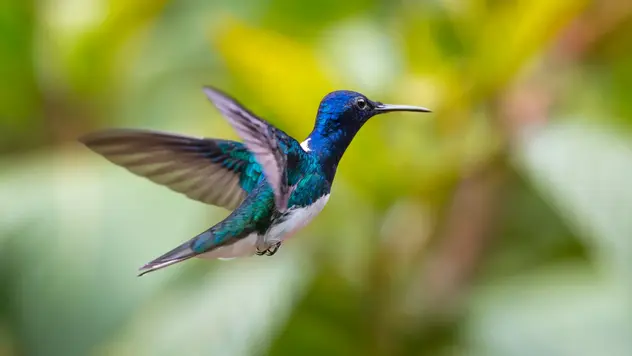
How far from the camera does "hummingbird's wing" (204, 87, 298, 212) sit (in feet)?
0.72

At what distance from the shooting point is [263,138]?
0.22 meters

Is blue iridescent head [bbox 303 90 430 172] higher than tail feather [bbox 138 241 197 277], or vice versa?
blue iridescent head [bbox 303 90 430 172]

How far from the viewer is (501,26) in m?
0.66

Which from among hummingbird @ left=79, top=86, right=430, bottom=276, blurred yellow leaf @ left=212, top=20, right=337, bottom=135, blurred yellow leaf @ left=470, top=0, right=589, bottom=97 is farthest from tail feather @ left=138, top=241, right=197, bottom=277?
blurred yellow leaf @ left=470, top=0, right=589, bottom=97

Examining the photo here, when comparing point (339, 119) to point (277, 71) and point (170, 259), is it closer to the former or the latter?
point (170, 259)

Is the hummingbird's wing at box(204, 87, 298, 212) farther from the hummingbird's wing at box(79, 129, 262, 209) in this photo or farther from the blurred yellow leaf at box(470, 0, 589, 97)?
the blurred yellow leaf at box(470, 0, 589, 97)

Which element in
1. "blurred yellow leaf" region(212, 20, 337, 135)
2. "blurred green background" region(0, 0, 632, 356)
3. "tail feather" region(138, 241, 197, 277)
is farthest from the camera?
"blurred green background" region(0, 0, 632, 356)

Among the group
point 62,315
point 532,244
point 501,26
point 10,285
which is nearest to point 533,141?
point 501,26

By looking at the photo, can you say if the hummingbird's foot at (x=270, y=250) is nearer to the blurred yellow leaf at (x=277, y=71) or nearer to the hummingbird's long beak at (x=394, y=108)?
the hummingbird's long beak at (x=394, y=108)

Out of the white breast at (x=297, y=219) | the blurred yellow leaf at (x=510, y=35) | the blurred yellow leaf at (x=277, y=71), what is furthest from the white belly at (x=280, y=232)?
the blurred yellow leaf at (x=510, y=35)

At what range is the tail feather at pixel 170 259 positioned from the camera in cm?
20

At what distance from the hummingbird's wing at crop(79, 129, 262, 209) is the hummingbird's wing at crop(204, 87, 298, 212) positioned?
1.3 inches

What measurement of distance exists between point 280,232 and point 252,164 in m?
0.09

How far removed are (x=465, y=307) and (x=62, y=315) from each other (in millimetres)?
478
